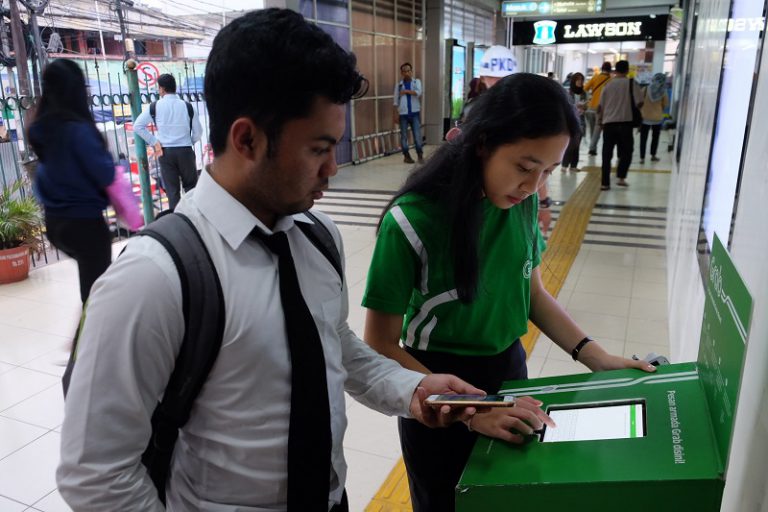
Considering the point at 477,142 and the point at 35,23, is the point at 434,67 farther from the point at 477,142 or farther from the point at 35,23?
the point at 477,142

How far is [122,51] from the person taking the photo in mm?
6035

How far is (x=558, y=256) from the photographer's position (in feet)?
17.2

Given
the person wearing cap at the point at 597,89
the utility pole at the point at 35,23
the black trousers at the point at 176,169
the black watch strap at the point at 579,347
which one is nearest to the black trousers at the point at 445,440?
the black watch strap at the point at 579,347

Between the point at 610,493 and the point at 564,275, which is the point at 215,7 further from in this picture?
the point at 610,493

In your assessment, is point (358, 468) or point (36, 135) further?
point (36, 135)

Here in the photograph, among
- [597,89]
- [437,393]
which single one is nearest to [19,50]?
[437,393]

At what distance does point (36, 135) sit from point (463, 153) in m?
2.86

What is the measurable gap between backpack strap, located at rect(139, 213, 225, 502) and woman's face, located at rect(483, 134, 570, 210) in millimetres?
630

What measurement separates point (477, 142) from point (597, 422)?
60 cm

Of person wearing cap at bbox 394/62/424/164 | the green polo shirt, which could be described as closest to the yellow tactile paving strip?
the green polo shirt

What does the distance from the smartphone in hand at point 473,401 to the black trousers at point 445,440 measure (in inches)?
13.4

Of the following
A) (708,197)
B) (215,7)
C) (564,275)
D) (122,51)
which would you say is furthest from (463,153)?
(215,7)

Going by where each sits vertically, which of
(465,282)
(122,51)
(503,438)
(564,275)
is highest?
(122,51)

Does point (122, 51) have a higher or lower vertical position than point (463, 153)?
higher
